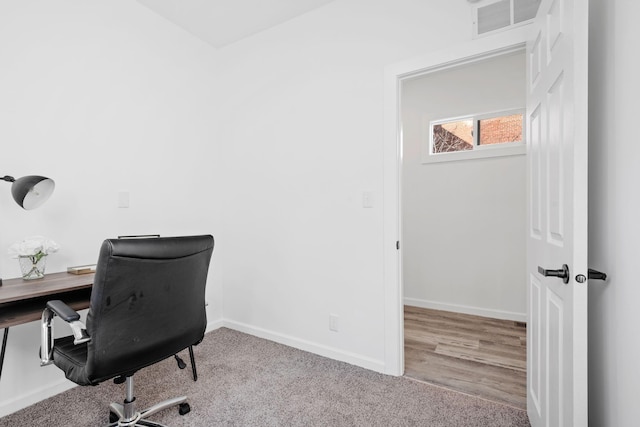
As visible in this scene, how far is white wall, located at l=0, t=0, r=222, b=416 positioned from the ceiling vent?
224cm

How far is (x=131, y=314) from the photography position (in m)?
1.32

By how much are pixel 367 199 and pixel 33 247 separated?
1.95 metres

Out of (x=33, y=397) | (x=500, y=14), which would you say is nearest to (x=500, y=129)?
(x=500, y=14)

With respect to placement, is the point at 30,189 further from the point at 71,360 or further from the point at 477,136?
the point at 477,136

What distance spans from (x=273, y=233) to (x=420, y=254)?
187 centimetres

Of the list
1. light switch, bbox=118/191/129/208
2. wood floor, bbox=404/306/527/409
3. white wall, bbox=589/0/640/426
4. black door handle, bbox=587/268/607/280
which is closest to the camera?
white wall, bbox=589/0/640/426

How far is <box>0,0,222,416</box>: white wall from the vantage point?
187 cm

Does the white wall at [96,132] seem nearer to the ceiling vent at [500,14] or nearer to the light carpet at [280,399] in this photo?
the light carpet at [280,399]

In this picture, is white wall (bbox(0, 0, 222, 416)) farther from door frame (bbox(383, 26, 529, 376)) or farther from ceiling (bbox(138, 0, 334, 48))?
door frame (bbox(383, 26, 529, 376))

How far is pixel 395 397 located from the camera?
6.35 feet

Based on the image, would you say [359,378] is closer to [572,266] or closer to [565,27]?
[572,266]

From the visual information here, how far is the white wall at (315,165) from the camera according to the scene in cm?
225

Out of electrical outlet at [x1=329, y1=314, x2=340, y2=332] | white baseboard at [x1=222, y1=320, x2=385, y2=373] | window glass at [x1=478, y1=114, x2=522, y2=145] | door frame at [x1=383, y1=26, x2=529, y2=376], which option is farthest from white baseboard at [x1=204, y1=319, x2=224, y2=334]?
window glass at [x1=478, y1=114, x2=522, y2=145]

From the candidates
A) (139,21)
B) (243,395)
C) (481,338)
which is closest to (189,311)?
(243,395)
